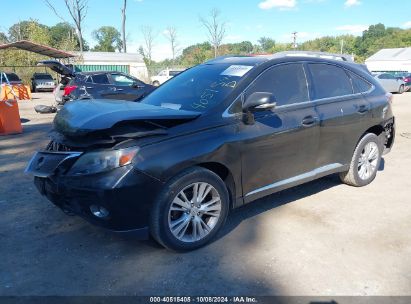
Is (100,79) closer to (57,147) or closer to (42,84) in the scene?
(57,147)

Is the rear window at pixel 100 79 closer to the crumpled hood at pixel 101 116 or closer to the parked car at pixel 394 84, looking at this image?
the crumpled hood at pixel 101 116

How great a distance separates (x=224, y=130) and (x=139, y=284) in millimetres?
1516

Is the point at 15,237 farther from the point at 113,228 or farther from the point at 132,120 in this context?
the point at 132,120

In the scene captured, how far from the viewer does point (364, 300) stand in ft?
9.11

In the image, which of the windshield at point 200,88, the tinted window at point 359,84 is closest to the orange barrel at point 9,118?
the windshield at point 200,88

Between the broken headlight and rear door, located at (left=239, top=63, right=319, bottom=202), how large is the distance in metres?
1.15

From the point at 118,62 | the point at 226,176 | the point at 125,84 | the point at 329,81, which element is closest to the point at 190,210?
the point at 226,176

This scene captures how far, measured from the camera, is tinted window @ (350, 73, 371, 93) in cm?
491

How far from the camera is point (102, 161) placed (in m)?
3.07

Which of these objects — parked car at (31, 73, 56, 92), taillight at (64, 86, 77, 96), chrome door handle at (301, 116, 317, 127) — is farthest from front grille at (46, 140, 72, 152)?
parked car at (31, 73, 56, 92)

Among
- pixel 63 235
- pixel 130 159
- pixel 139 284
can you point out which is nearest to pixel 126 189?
pixel 130 159

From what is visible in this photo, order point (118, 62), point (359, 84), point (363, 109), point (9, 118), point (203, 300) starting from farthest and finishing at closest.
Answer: point (118, 62), point (9, 118), point (359, 84), point (363, 109), point (203, 300)

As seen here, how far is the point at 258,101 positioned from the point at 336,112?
144 centimetres

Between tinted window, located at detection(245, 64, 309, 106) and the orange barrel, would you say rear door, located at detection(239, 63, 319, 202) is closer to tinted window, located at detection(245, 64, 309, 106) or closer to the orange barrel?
tinted window, located at detection(245, 64, 309, 106)
